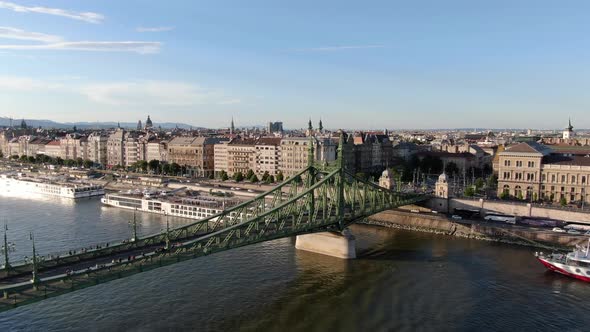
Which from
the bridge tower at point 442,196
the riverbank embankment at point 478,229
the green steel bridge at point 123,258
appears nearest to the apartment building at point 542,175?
the bridge tower at point 442,196

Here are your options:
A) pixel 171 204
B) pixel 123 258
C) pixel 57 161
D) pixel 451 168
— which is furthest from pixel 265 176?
pixel 57 161

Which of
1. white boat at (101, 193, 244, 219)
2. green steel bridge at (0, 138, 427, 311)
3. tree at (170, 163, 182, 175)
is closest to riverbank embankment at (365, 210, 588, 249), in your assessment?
green steel bridge at (0, 138, 427, 311)

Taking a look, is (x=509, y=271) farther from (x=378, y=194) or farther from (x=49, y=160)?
(x=49, y=160)

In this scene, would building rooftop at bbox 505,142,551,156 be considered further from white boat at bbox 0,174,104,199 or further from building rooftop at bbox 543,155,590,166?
white boat at bbox 0,174,104,199

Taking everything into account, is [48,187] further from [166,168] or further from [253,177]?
[253,177]

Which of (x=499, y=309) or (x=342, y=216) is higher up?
(x=342, y=216)

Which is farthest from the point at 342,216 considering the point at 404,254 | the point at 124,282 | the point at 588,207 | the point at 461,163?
the point at 461,163
